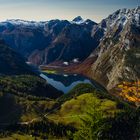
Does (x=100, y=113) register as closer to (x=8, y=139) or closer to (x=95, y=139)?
(x=95, y=139)

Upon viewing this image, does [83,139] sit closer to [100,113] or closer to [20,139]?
[100,113]

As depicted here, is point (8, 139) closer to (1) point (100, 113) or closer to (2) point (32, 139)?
(2) point (32, 139)

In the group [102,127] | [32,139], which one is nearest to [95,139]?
[102,127]

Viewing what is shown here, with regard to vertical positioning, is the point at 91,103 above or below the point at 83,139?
above

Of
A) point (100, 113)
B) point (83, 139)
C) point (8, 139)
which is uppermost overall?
point (100, 113)

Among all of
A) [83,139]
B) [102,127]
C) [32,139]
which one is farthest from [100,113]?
[32,139]

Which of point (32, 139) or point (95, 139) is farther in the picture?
point (32, 139)

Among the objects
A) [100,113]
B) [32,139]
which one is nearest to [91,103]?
[100,113]

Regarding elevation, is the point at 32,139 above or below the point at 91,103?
below

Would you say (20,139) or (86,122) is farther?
(20,139)
